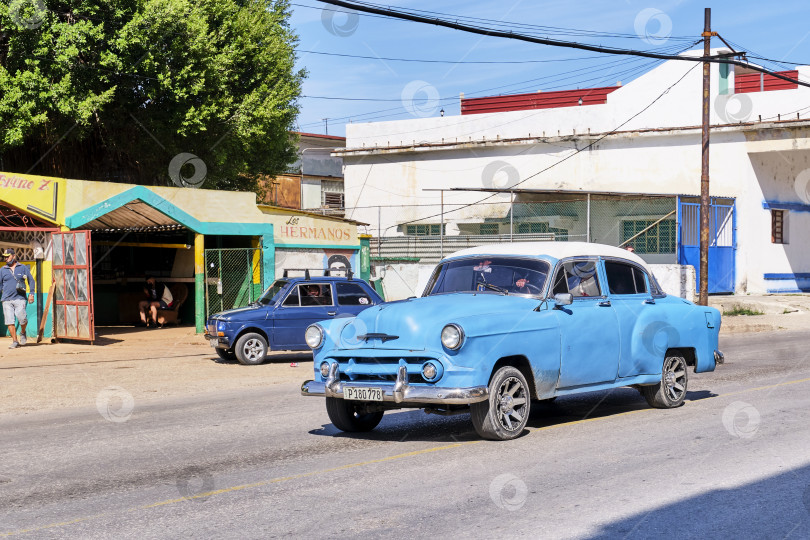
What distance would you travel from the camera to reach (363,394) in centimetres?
821

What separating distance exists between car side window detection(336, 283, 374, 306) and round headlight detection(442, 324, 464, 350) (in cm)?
977

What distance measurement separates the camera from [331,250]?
2717 cm

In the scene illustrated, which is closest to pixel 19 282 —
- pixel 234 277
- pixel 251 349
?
pixel 251 349

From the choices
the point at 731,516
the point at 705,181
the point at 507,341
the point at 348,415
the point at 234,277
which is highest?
the point at 705,181

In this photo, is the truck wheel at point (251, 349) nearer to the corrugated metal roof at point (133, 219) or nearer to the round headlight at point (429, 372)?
the corrugated metal roof at point (133, 219)

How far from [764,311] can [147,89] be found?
2031 cm

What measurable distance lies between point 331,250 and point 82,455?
1895cm

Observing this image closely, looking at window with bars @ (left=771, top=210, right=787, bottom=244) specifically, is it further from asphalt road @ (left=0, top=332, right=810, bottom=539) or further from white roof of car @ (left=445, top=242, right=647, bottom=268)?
white roof of car @ (left=445, top=242, right=647, bottom=268)

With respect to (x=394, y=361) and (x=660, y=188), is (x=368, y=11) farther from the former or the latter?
(x=660, y=188)

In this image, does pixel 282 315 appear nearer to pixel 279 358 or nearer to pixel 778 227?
pixel 279 358

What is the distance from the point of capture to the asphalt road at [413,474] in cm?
577

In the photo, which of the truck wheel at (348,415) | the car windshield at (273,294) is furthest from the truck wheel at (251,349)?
the truck wheel at (348,415)

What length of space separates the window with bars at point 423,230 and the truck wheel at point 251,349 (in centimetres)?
2401

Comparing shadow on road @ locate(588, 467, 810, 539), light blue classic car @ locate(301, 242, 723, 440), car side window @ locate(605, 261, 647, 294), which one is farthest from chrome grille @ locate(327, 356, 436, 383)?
car side window @ locate(605, 261, 647, 294)
